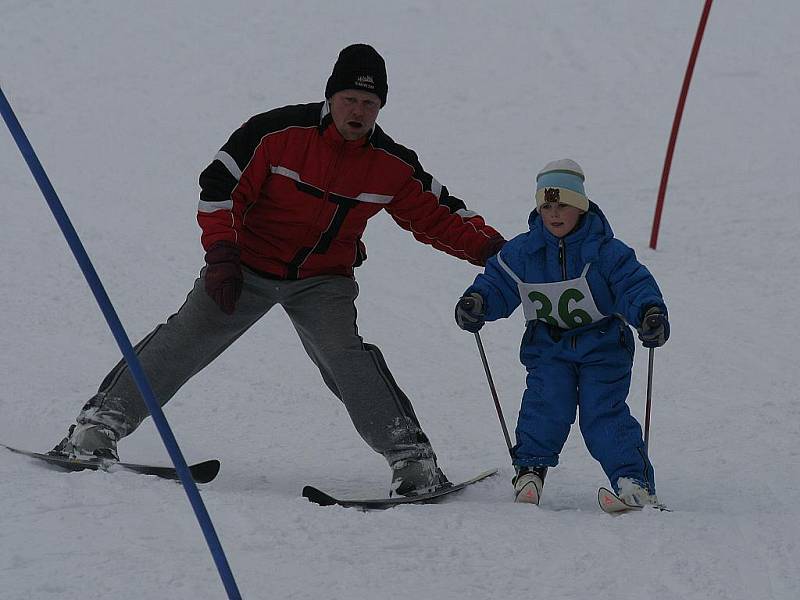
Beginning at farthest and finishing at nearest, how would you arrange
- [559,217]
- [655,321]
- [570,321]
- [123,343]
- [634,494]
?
1. [570,321]
2. [559,217]
3. [634,494]
4. [655,321]
5. [123,343]

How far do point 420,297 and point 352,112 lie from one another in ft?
11.0

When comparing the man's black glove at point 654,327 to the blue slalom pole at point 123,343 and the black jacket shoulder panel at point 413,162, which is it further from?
the blue slalom pole at point 123,343

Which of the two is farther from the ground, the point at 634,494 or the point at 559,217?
the point at 559,217

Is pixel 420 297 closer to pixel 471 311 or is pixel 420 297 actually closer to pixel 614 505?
pixel 471 311

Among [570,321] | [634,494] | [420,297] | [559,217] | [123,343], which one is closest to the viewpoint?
[123,343]

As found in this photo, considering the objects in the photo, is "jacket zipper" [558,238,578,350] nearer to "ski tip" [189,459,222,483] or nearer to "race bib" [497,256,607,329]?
"race bib" [497,256,607,329]

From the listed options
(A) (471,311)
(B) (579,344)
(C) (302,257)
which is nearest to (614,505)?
(B) (579,344)

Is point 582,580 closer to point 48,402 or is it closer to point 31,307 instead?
point 48,402

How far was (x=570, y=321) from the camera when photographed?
159 inches

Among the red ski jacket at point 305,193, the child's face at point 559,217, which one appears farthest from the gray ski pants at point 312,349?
the child's face at point 559,217

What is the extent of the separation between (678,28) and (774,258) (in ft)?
21.0

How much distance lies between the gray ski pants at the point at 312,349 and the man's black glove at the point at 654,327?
3.05 feet

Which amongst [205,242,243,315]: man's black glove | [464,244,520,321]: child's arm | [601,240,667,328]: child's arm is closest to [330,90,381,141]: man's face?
[205,242,243,315]: man's black glove

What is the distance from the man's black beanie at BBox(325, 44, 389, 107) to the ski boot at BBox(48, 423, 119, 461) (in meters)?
1.51
